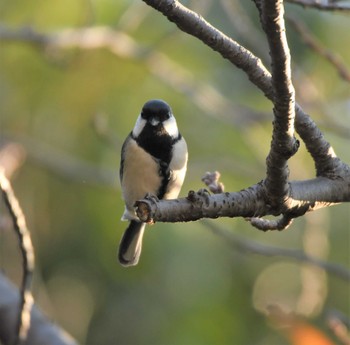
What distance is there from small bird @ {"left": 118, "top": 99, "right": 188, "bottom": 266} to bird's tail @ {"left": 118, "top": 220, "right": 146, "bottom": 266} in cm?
19

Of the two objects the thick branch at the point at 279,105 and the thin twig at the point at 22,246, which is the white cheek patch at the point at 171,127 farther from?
the thick branch at the point at 279,105

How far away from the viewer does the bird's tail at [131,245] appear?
3.33 m

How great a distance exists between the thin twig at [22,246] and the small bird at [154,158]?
587mm

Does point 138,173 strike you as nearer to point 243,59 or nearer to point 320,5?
point 320,5

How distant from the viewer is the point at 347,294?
6.54 m

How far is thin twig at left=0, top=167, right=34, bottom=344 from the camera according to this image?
88.0 inches

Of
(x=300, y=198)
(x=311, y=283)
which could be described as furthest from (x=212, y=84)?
(x=300, y=198)

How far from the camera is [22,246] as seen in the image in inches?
91.0

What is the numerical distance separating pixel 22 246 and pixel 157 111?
1.01 meters

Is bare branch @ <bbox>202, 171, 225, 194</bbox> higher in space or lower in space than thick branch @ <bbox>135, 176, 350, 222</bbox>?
lower

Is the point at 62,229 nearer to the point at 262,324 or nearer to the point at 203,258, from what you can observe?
the point at 203,258

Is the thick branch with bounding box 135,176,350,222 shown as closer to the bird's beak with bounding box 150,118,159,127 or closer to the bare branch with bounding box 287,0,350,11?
the bare branch with bounding box 287,0,350,11

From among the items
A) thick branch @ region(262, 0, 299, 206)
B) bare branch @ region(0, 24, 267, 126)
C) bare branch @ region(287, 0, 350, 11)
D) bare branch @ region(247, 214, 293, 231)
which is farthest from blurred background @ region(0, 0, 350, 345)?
thick branch @ region(262, 0, 299, 206)

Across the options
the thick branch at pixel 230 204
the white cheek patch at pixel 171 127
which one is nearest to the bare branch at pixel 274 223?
the thick branch at pixel 230 204
